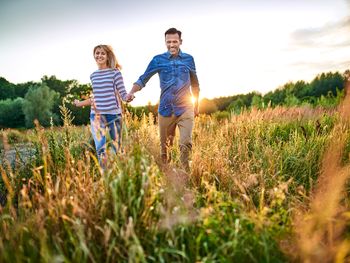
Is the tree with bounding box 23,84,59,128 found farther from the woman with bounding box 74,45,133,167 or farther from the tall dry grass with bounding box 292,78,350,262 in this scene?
the tall dry grass with bounding box 292,78,350,262

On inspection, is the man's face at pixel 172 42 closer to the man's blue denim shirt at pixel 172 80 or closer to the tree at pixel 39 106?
the man's blue denim shirt at pixel 172 80

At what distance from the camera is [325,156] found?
475 centimetres

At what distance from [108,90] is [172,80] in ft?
2.87

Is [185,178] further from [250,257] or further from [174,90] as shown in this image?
[250,257]

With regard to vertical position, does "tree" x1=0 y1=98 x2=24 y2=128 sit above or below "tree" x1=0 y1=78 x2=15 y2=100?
below

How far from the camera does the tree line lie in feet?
43.0

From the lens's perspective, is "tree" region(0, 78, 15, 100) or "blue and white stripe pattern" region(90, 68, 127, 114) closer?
"blue and white stripe pattern" region(90, 68, 127, 114)

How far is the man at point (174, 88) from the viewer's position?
4.95 meters

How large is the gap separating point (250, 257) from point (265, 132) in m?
4.76

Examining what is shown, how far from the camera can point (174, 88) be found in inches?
195

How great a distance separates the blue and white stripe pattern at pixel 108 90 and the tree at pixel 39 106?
34523 millimetres

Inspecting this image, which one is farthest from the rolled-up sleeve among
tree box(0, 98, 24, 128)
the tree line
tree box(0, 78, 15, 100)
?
tree box(0, 78, 15, 100)

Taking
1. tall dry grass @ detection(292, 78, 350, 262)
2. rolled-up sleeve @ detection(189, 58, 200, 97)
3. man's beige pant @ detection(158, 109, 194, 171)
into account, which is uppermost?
rolled-up sleeve @ detection(189, 58, 200, 97)

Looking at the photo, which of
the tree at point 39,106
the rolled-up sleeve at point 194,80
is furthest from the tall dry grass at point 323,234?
the tree at point 39,106
